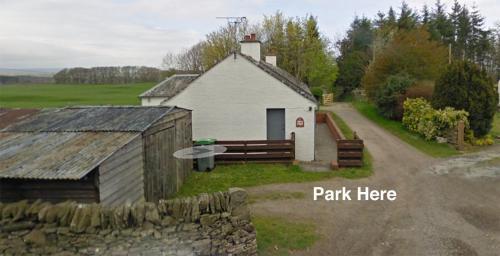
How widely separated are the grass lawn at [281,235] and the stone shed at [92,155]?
303 cm

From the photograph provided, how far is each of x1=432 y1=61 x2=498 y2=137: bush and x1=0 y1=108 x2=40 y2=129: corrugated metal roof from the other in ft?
63.2

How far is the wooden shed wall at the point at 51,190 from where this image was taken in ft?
25.0

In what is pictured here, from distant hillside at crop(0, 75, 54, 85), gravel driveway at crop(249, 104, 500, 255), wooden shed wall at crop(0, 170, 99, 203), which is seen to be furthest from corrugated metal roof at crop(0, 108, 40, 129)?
distant hillside at crop(0, 75, 54, 85)

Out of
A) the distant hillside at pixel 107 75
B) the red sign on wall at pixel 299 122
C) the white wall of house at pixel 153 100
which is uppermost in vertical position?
the distant hillside at pixel 107 75

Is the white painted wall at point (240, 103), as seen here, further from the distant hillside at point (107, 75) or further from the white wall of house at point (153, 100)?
the distant hillside at point (107, 75)

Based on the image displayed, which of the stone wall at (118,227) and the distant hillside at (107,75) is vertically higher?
the distant hillside at (107,75)

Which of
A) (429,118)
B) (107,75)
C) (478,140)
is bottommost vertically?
(478,140)

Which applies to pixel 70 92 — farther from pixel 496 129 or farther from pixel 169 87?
pixel 496 129

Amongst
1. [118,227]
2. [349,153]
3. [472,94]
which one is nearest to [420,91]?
[472,94]

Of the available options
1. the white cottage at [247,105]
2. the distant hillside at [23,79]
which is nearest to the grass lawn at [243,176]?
the white cottage at [247,105]

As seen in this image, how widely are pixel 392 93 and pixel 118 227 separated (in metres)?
24.2

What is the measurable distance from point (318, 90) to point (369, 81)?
8544 millimetres

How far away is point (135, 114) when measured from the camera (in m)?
10.7

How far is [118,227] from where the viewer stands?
6.35 metres
